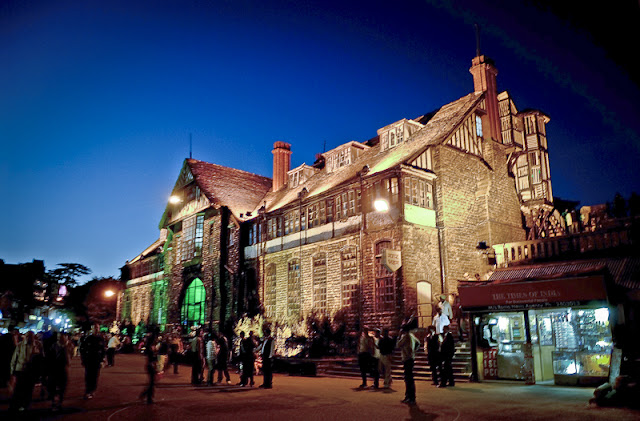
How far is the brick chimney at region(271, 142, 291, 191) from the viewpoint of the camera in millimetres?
30422

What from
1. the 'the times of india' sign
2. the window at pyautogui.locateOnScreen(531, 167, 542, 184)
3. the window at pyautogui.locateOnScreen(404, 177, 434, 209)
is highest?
the window at pyautogui.locateOnScreen(531, 167, 542, 184)

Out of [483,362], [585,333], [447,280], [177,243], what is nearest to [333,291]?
[447,280]

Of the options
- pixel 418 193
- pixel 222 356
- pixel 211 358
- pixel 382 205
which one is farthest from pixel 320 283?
pixel 211 358

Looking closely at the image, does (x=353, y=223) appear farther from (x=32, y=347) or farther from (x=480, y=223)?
(x=32, y=347)

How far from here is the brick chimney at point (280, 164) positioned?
30422 mm

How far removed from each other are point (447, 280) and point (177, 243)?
2048 cm

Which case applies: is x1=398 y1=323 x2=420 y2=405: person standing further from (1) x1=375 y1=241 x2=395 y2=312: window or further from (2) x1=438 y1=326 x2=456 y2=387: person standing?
(1) x1=375 y1=241 x2=395 y2=312: window

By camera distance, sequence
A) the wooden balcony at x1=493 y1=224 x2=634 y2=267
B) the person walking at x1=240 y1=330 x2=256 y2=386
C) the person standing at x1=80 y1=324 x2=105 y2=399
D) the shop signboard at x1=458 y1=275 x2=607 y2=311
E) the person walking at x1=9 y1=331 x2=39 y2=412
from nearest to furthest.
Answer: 1. the person walking at x1=9 y1=331 x2=39 y2=412
2. the person standing at x1=80 y1=324 x2=105 y2=399
3. the shop signboard at x1=458 y1=275 x2=607 y2=311
4. the person walking at x1=240 y1=330 x2=256 y2=386
5. the wooden balcony at x1=493 y1=224 x2=634 y2=267

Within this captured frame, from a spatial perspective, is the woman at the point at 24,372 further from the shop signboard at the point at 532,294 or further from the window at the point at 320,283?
the window at the point at 320,283

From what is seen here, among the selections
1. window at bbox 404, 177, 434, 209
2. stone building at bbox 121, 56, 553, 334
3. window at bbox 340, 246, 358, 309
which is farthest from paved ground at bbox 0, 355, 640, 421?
window at bbox 404, 177, 434, 209

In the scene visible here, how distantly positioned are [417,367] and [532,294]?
4.68 metres

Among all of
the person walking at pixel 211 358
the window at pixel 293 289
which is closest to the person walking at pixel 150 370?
the person walking at pixel 211 358

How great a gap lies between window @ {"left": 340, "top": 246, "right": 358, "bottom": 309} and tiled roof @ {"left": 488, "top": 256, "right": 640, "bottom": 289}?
612 centimetres

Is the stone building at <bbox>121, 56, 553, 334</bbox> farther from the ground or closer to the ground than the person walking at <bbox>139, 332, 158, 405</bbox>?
farther from the ground
